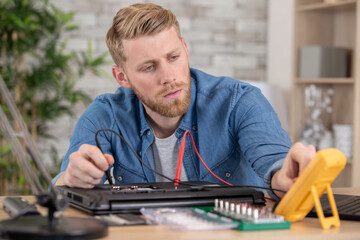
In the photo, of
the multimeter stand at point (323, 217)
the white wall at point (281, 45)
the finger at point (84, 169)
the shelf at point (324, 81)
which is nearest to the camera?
the multimeter stand at point (323, 217)

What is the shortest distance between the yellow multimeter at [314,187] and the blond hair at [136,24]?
0.89m

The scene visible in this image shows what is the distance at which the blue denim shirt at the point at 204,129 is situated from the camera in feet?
5.51

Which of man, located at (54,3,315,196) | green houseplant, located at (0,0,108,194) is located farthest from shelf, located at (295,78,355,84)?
man, located at (54,3,315,196)

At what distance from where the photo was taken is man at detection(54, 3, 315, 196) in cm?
170

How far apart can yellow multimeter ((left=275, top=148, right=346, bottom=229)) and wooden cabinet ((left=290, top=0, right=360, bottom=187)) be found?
2.68 m

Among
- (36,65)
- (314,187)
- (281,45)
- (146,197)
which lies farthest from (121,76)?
(281,45)

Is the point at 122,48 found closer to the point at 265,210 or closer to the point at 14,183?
the point at 265,210

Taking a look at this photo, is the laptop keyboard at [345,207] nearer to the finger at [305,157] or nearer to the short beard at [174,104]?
the finger at [305,157]

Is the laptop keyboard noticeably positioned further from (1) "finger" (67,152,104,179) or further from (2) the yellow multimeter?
(1) "finger" (67,152,104,179)

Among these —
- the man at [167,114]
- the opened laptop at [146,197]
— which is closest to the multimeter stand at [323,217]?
the opened laptop at [146,197]

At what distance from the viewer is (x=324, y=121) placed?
3.80m

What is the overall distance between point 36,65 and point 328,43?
2.11 meters

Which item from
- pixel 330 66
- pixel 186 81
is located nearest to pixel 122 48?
pixel 186 81

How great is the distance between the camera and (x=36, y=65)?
3.70 metres
